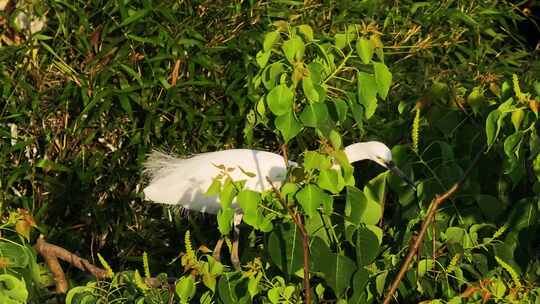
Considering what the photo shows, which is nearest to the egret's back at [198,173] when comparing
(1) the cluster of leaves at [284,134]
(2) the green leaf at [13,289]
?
(1) the cluster of leaves at [284,134]

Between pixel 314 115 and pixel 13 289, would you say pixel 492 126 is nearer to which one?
Result: pixel 314 115

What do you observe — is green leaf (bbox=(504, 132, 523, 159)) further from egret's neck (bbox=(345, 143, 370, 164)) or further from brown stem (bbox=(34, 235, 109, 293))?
brown stem (bbox=(34, 235, 109, 293))

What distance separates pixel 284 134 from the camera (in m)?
2.00

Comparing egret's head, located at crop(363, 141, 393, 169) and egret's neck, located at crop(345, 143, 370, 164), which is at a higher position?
egret's head, located at crop(363, 141, 393, 169)

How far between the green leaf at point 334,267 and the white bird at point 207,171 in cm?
95

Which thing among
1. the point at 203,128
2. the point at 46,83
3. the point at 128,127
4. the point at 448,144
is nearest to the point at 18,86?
the point at 46,83

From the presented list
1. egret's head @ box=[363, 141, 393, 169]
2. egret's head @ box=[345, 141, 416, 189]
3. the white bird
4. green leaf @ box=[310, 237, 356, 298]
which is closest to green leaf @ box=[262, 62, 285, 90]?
green leaf @ box=[310, 237, 356, 298]

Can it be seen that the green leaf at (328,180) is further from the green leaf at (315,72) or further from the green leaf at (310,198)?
the green leaf at (315,72)

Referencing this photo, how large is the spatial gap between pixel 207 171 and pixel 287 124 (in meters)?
1.51

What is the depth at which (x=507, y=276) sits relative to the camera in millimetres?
2340

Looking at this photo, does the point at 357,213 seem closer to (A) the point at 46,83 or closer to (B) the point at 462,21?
(A) the point at 46,83

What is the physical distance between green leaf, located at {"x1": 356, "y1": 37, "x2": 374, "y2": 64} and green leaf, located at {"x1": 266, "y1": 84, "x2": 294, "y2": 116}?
6.9 inches

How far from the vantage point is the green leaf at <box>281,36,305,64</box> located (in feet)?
6.45

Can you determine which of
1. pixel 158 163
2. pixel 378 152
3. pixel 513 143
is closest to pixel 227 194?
pixel 513 143
